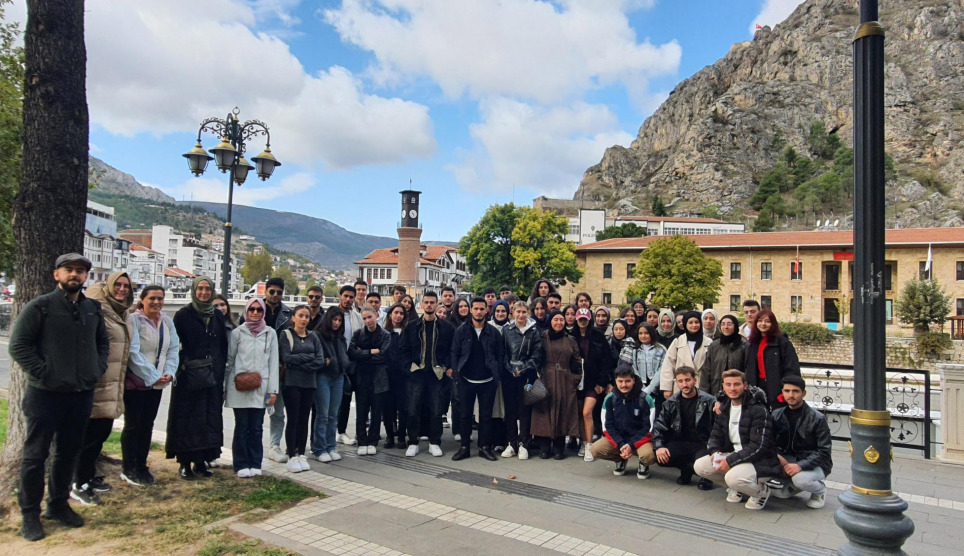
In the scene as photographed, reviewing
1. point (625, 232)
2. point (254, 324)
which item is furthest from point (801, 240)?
point (254, 324)

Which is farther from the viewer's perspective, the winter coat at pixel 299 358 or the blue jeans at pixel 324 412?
the blue jeans at pixel 324 412

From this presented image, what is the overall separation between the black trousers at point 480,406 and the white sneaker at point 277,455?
2183mm

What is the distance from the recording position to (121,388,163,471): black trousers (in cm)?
580

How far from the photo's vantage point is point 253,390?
20.8 feet

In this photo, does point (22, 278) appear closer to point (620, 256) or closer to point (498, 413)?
point (498, 413)

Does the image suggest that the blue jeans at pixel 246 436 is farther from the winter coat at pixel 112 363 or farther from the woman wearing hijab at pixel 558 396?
the woman wearing hijab at pixel 558 396

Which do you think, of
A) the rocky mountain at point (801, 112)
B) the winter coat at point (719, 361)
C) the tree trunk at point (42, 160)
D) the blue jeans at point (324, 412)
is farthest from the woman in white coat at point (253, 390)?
the rocky mountain at point (801, 112)

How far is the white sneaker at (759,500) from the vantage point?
5.66 meters

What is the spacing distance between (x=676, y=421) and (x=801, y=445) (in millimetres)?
1221

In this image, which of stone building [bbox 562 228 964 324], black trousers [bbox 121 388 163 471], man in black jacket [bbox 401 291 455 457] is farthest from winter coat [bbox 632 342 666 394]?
stone building [bbox 562 228 964 324]

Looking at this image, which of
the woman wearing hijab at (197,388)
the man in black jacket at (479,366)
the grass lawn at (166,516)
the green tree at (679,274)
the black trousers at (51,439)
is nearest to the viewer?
the grass lawn at (166,516)

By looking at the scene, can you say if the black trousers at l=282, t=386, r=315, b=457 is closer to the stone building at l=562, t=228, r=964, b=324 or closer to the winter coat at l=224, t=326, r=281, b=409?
the winter coat at l=224, t=326, r=281, b=409

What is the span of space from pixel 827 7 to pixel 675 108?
39048mm

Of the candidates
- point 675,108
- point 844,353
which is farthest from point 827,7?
point 844,353
